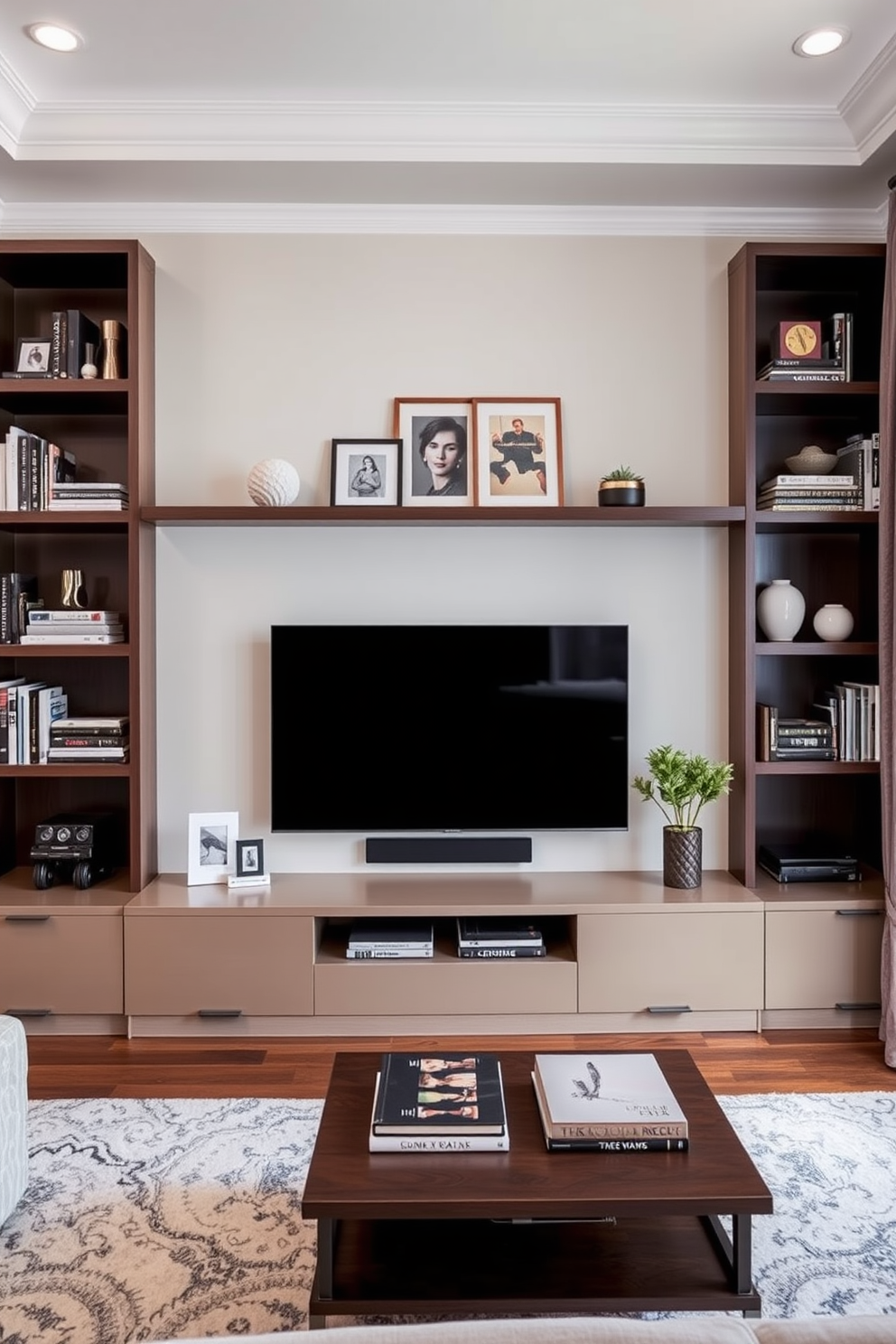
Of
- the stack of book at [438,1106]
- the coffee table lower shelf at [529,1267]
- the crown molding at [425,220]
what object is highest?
the crown molding at [425,220]

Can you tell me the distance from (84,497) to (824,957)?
2851 mm

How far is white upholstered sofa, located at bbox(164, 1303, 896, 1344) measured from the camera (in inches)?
34.4

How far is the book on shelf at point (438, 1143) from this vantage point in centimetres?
177

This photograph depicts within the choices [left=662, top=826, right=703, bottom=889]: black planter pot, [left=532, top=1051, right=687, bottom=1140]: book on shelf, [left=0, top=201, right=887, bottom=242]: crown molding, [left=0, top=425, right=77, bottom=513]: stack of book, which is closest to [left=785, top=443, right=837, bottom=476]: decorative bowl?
[left=0, top=201, right=887, bottom=242]: crown molding

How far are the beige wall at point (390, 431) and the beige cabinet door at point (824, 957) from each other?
0.62 metres

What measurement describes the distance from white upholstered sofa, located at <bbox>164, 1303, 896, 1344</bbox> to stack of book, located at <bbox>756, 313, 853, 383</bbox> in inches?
117

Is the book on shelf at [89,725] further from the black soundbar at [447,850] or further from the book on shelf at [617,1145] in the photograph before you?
the book on shelf at [617,1145]

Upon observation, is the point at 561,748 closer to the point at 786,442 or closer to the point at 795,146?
the point at 786,442

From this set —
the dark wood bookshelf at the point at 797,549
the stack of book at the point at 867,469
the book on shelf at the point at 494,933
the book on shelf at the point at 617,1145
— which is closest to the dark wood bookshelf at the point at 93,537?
the book on shelf at the point at 494,933

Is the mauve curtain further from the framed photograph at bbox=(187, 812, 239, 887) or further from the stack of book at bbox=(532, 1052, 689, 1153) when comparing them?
the framed photograph at bbox=(187, 812, 239, 887)

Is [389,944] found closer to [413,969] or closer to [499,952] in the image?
[413,969]

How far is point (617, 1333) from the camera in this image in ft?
2.90

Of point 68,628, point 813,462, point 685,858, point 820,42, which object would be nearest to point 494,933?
point 685,858

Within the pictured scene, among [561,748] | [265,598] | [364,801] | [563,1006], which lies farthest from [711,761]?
[265,598]
